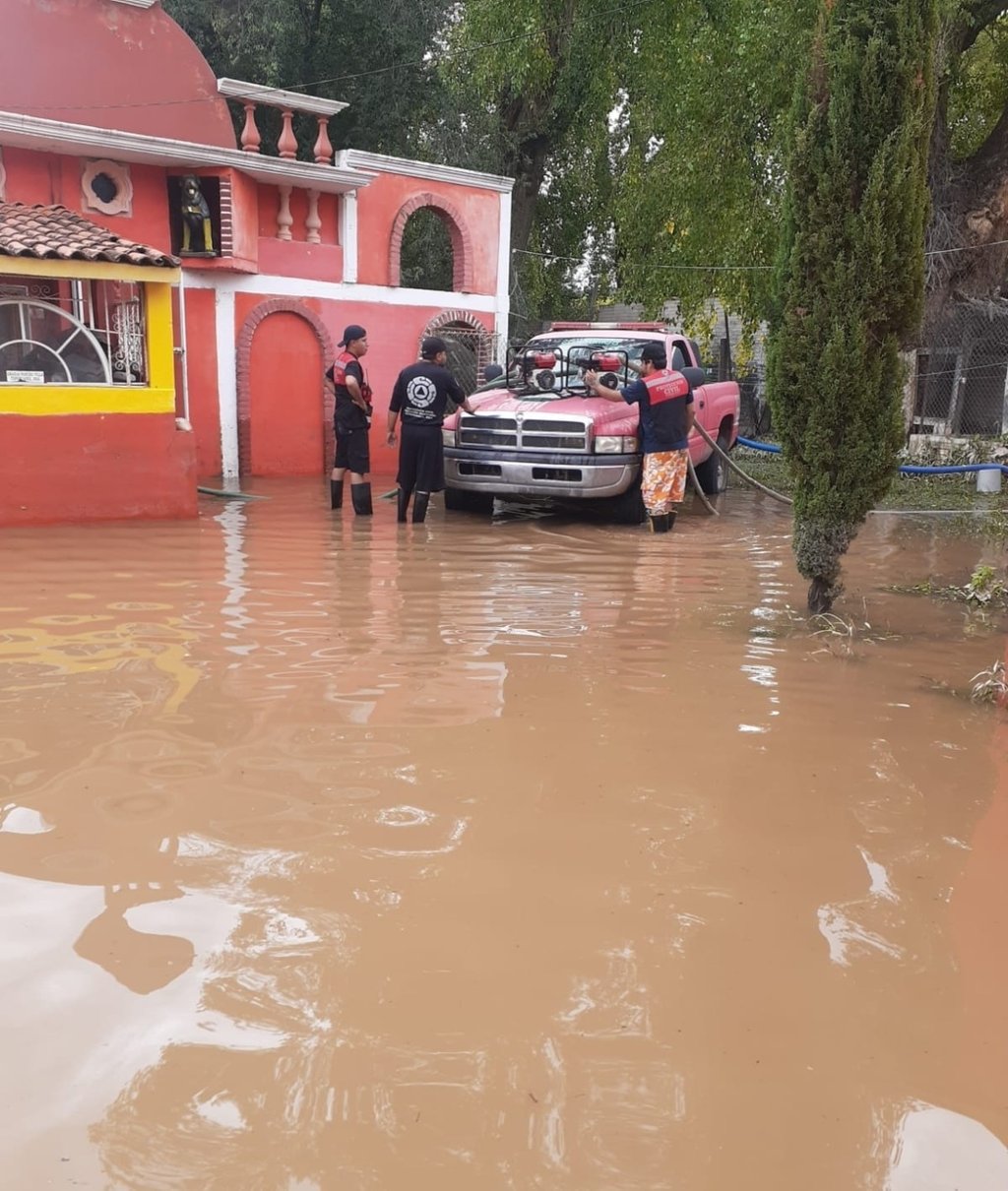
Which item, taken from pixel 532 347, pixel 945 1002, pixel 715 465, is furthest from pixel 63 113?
pixel 945 1002

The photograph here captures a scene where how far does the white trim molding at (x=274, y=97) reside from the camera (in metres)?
13.8

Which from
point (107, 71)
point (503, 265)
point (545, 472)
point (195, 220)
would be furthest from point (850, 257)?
point (503, 265)

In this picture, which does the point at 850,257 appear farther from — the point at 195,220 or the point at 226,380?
the point at 226,380

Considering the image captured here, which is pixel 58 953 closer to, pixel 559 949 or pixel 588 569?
pixel 559 949

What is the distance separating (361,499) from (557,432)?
211 centimetres

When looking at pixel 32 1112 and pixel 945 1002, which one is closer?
pixel 32 1112

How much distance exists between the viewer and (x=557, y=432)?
10406 mm

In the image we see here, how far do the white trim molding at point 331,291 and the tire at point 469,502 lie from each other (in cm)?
497

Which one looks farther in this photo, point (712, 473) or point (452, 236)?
point (452, 236)

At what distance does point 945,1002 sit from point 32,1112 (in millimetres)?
2199

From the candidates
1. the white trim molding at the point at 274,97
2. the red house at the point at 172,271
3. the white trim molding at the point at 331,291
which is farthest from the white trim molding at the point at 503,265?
the white trim molding at the point at 274,97

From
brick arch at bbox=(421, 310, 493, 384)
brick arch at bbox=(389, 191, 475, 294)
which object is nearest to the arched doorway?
brick arch at bbox=(421, 310, 493, 384)

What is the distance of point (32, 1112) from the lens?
2.28 metres

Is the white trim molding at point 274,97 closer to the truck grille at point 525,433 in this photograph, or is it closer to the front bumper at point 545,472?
the truck grille at point 525,433
